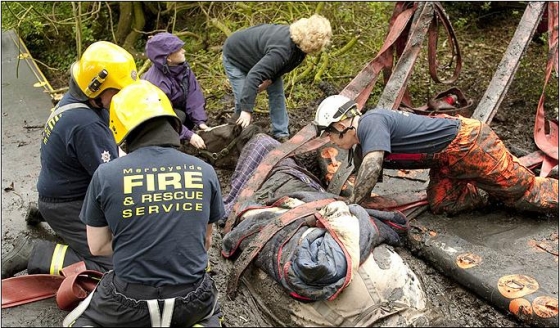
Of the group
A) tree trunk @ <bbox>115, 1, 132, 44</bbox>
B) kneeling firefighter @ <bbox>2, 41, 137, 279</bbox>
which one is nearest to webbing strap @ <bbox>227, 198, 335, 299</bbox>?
kneeling firefighter @ <bbox>2, 41, 137, 279</bbox>

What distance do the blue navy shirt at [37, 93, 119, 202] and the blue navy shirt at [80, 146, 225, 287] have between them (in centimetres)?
77

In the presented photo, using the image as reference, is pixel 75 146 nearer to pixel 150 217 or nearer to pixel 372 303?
pixel 150 217

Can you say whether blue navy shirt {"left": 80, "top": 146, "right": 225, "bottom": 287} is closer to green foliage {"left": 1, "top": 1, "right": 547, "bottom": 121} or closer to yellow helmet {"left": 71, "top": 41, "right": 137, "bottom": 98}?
yellow helmet {"left": 71, "top": 41, "right": 137, "bottom": 98}

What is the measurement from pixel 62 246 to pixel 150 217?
1495 mm

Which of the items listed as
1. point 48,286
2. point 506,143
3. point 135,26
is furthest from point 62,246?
point 135,26

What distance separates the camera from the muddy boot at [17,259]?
416 centimetres

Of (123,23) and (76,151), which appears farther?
(123,23)

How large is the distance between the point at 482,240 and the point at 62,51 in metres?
6.07

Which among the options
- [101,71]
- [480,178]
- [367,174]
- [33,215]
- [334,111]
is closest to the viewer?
[101,71]

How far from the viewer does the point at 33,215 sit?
15.8ft

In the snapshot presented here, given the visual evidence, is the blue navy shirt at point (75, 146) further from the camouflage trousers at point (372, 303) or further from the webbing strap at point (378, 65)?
the webbing strap at point (378, 65)

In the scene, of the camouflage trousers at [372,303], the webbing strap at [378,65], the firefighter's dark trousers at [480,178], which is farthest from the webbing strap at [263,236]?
the webbing strap at [378,65]

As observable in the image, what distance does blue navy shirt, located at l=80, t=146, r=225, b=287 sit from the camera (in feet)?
9.42

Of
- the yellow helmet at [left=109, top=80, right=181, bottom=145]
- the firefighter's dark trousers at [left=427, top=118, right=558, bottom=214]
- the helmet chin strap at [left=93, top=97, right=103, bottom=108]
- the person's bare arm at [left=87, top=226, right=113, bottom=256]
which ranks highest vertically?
the yellow helmet at [left=109, top=80, right=181, bottom=145]
